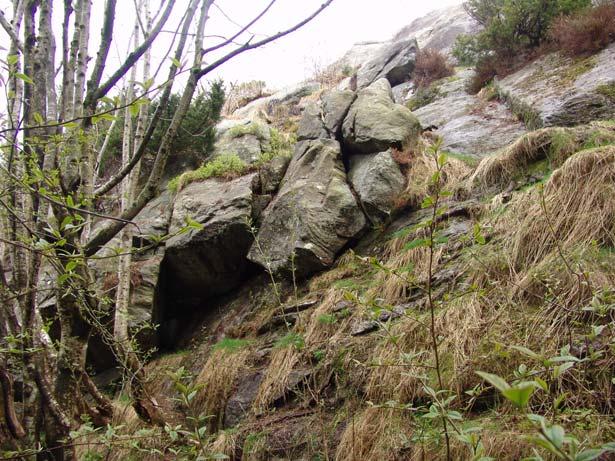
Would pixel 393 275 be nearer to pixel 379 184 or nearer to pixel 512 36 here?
pixel 379 184

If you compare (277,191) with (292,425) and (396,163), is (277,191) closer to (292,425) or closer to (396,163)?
(396,163)

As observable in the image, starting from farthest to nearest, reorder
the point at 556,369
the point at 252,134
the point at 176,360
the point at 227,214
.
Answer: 1. the point at 252,134
2. the point at 227,214
3. the point at 176,360
4. the point at 556,369

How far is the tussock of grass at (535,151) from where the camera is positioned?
13.9 ft

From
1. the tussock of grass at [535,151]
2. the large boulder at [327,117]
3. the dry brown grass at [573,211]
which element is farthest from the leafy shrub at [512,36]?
the dry brown grass at [573,211]

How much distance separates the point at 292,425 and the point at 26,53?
9.84 ft

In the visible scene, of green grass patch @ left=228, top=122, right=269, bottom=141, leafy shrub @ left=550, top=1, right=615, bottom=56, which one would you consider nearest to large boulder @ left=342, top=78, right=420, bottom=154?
green grass patch @ left=228, top=122, right=269, bottom=141

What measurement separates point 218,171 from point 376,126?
2.67 metres

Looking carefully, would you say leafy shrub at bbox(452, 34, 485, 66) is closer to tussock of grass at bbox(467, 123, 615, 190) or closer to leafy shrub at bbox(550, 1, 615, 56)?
leafy shrub at bbox(550, 1, 615, 56)

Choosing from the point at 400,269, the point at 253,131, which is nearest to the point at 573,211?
the point at 400,269

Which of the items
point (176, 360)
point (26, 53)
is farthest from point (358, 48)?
point (26, 53)

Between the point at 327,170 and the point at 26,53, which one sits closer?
the point at 26,53

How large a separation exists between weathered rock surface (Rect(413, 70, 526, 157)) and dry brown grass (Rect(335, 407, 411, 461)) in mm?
4468

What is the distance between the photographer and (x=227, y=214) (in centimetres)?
557

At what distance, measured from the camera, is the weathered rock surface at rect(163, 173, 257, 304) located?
17.9 feet
